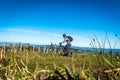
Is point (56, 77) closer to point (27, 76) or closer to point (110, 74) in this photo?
point (27, 76)

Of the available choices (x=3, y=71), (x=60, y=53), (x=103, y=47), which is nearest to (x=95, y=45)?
(x=103, y=47)

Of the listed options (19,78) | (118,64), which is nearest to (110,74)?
(118,64)

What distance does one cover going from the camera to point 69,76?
1.88 m

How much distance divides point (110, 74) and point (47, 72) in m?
0.48

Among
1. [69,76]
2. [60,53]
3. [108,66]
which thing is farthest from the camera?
[60,53]

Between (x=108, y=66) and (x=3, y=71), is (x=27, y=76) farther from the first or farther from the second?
(x=108, y=66)

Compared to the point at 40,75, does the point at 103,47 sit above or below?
above

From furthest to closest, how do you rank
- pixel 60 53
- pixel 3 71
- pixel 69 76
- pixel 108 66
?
pixel 60 53 → pixel 3 71 → pixel 108 66 → pixel 69 76

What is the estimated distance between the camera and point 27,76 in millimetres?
2121

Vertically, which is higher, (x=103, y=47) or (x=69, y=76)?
(x=103, y=47)

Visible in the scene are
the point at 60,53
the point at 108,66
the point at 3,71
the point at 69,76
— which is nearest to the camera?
the point at 69,76

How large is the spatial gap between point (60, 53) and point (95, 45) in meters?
26.4

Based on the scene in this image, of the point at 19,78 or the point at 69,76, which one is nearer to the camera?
the point at 69,76

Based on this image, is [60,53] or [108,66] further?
[60,53]
